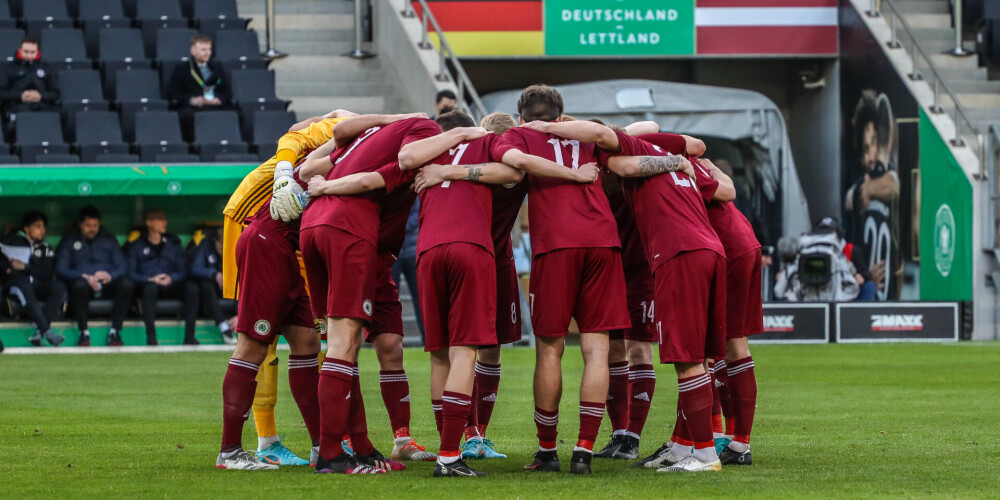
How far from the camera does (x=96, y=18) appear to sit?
21078mm

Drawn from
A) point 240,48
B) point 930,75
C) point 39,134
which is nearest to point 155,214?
point 39,134

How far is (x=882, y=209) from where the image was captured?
22438mm

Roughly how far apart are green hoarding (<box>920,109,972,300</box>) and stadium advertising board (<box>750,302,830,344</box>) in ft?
8.78

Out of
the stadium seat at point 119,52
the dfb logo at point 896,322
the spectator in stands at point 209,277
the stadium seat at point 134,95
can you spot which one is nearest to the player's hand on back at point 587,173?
the spectator in stands at point 209,277

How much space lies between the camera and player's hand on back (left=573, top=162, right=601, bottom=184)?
7.07 metres

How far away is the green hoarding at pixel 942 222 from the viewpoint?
20.3 meters

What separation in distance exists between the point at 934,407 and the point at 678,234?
4.25 metres

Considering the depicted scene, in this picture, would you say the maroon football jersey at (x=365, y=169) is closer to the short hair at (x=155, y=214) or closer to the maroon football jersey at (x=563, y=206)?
the maroon football jersey at (x=563, y=206)

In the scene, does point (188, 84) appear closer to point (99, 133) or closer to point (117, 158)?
point (99, 133)

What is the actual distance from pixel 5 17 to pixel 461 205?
53.5 feet

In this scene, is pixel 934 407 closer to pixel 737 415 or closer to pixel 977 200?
pixel 737 415

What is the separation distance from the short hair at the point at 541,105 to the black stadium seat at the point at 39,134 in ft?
39.9

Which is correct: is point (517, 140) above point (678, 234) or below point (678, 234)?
above

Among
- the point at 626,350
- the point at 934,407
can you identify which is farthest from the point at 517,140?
the point at 934,407
